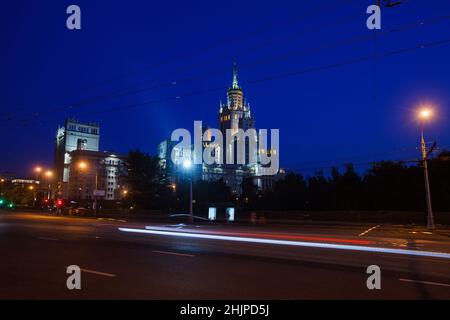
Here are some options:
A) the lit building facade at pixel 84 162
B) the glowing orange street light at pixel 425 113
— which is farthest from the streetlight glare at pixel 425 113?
the lit building facade at pixel 84 162

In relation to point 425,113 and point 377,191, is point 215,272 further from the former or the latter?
point 377,191

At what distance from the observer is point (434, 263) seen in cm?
1391

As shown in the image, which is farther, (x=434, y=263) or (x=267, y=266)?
(x=434, y=263)

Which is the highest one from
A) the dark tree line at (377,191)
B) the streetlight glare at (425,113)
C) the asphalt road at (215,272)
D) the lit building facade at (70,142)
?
the lit building facade at (70,142)

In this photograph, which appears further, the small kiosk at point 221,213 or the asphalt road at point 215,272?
the small kiosk at point 221,213

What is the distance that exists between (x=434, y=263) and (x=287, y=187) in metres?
72.3

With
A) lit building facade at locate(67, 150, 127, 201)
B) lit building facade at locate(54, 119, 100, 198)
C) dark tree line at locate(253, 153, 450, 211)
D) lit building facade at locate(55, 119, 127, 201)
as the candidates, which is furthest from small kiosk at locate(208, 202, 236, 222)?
lit building facade at locate(54, 119, 100, 198)

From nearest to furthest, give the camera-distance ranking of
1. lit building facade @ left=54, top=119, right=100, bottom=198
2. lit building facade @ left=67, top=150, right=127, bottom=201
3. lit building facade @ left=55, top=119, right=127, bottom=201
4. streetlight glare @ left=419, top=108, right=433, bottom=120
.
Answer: streetlight glare @ left=419, top=108, right=433, bottom=120 < lit building facade @ left=55, top=119, right=127, bottom=201 < lit building facade @ left=67, top=150, right=127, bottom=201 < lit building facade @ left=54, top=119, right=100, bottom=198

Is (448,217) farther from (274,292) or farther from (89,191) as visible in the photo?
(89,191)

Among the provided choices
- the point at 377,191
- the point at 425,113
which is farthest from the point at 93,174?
the point at 425,113

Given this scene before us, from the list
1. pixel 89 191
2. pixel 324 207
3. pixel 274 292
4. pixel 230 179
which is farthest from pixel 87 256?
pixel 230 179

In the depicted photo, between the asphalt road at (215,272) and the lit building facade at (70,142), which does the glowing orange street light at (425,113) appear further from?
the lit building facade at (70,142)

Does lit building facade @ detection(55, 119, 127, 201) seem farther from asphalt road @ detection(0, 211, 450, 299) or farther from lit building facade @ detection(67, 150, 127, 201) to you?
asphalt road @ detection(0, 211, 450, 299)
